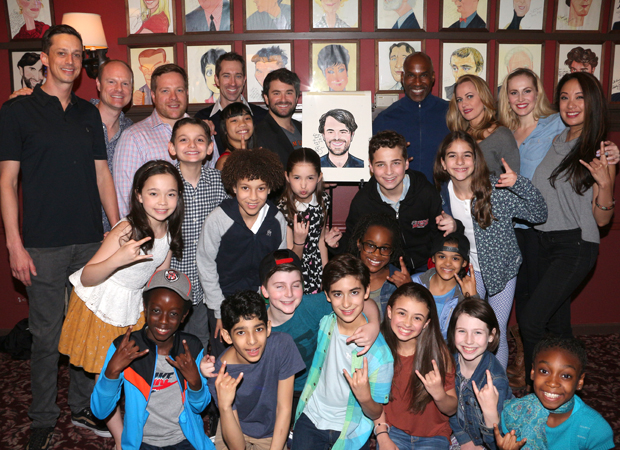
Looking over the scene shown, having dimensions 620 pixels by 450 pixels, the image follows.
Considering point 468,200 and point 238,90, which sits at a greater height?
point 238,90

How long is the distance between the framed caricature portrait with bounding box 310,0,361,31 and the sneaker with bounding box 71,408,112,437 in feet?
11.3

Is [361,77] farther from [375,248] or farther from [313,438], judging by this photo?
[313,438]

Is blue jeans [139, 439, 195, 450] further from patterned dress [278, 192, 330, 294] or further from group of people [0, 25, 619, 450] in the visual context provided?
patterned dress [278, 192, 330, 294]

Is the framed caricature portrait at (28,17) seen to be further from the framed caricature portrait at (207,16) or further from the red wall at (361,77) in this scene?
the framed caricature portrait at (207,16)

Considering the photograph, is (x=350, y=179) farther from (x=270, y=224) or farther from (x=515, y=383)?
(x=515, y=383)

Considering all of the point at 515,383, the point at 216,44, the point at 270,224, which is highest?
the point at 216,44

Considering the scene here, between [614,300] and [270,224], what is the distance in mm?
3558

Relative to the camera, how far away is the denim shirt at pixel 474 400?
2350 millimetres

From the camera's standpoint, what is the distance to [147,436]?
2311mm

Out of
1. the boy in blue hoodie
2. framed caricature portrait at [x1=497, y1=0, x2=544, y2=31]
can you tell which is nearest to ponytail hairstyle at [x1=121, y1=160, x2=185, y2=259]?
the boy in blue hoodie

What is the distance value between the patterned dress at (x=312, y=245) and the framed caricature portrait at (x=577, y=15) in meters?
2.86

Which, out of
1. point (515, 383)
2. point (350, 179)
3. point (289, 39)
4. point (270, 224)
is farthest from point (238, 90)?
point (515, 383)

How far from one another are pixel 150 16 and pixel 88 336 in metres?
2.87

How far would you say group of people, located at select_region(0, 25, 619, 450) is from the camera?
7.48 ft
